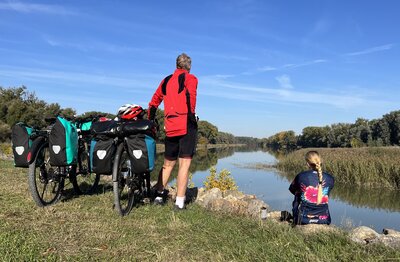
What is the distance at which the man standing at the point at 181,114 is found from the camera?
4.70 m

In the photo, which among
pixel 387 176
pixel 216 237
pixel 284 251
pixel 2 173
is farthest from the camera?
pixel 387 176

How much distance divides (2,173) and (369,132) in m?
78.8

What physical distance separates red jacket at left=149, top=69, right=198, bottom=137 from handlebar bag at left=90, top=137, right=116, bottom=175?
2.48 feet

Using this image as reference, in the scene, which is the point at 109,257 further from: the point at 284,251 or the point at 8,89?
the point at 8,89

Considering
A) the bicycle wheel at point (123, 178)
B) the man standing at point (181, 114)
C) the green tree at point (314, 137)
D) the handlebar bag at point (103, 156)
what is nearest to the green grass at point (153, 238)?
the bicycle wheel at point (123, 178)

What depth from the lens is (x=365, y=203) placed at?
14.2m

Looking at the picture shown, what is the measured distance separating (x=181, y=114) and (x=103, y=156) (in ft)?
3.58

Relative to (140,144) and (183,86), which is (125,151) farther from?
(183,86)

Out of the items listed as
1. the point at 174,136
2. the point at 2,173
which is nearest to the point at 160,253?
the point at 174,136

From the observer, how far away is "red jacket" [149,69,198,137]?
4.69m

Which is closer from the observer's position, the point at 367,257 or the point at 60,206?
the point at 367,257

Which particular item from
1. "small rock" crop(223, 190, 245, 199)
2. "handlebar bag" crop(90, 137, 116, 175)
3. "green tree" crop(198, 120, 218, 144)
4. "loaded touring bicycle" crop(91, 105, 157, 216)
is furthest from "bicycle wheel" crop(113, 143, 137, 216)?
"green tree" crop(198, 120, 218, 144)

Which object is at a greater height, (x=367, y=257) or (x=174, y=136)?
(x=174, y=136)

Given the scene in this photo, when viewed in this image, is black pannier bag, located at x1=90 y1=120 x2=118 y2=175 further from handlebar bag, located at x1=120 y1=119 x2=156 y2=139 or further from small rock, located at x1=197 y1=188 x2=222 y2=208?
small rock, located at x1=197 y1=188 x2=222 y2=208
